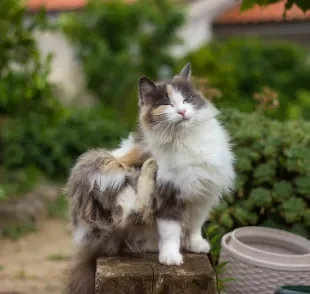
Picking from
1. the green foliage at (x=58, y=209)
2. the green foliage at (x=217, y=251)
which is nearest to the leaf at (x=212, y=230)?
the green foliage at (x=217, y=251)

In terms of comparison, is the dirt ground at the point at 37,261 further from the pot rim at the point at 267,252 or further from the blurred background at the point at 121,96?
the pot rim at the point at 267,252

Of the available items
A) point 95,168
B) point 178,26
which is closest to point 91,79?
point 178,26

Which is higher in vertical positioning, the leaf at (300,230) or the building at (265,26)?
the building at (265,26)

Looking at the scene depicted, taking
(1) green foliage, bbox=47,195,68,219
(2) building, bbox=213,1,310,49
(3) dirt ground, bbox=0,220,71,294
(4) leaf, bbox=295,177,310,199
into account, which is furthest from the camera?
(2) building, bbox=213,1,310,49

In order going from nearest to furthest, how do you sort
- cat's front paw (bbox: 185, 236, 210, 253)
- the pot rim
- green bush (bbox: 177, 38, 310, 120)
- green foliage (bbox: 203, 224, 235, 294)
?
cat's front paw (bbox: 185, 236, 210, 253), the pot rim, green foliage (bbox: 203, 224, 235, 294), green bush (bbox: 177, 38, 310, 120)

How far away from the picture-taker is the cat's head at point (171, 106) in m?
2.19

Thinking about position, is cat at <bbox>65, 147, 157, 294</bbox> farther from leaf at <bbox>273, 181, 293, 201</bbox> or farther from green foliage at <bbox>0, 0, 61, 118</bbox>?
green foliage at <bbox>0, 0, 61, 118</bbox>

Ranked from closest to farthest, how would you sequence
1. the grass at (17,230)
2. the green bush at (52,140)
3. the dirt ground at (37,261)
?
the dirt ground at (37,261)
the grass at (17,230)
the green bush at (52,140)

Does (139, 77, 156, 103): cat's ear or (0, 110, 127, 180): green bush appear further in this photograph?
(0, 110, 127, 180): green bush

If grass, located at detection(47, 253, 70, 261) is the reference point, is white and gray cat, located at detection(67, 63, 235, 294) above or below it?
above

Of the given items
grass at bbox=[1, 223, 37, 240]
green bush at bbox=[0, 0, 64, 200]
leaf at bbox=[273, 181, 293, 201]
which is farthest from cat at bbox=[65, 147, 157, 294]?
green bush at bbox=[0, 0, 64, 200]

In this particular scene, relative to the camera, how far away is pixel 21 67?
5.86m

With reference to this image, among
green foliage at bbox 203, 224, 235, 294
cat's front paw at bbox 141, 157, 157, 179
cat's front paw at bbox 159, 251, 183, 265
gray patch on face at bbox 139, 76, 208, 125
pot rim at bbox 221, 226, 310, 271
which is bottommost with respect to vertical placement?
green foliage at bbox 203, 224, 235, 294

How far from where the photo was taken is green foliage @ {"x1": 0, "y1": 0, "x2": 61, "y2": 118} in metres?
5.49
